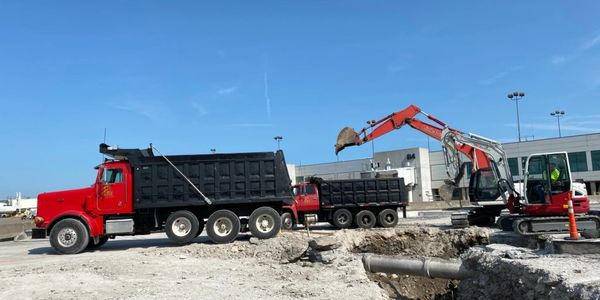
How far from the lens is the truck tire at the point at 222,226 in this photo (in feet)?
49.9

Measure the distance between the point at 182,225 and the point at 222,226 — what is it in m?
1.22

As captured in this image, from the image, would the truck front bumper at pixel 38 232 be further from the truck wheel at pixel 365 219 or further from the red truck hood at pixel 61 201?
the truck wheel at pixel 365 219

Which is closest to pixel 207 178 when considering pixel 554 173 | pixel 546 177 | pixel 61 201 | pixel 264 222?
pixel 264 222

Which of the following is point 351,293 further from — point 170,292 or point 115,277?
point 115,277

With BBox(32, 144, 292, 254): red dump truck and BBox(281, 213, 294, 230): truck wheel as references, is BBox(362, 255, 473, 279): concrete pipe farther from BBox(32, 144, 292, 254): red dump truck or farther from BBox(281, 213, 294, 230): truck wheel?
BBox(281, 213, 294, 230): truck wheel

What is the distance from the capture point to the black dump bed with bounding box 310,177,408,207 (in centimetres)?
2120

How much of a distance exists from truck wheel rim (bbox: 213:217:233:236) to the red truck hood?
3.96 meters

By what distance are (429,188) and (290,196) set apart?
59.0 m

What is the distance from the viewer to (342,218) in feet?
69.5

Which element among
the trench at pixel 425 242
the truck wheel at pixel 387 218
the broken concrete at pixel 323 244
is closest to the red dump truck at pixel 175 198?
the trench at pixel 425 242

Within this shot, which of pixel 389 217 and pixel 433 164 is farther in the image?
pixel 433 164

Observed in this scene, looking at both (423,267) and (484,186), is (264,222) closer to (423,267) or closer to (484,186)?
(423,267)

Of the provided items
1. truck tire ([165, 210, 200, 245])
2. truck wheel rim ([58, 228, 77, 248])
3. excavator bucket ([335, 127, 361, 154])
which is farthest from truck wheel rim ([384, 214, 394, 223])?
truck wheel rim ([58, 228, 77, 248])

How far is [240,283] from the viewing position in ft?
31.6
